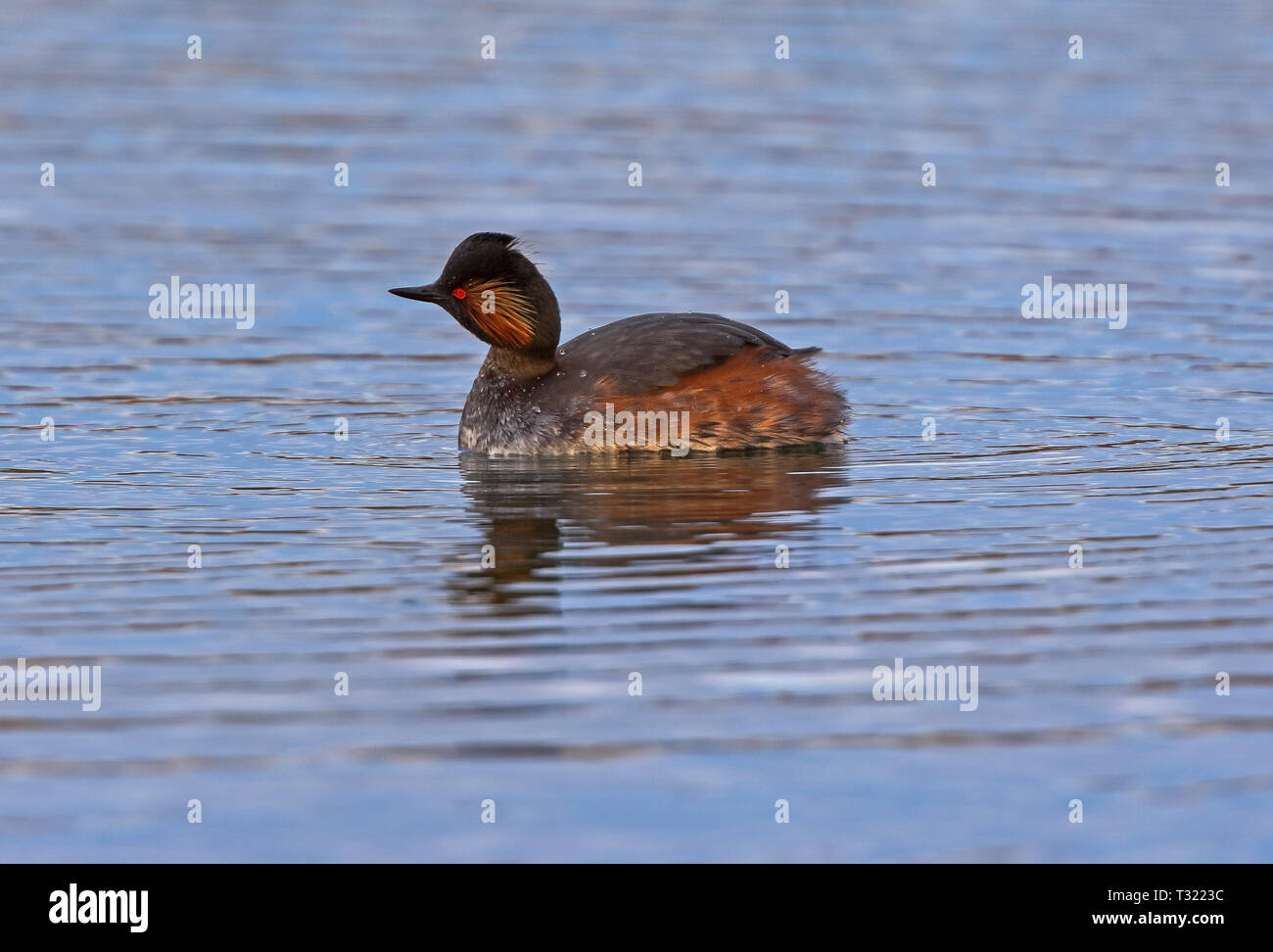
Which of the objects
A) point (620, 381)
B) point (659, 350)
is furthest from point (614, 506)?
point (659, 350)

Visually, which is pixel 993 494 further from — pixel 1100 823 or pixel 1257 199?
pixel 1257 199

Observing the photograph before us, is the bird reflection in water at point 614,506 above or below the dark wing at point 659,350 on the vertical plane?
below

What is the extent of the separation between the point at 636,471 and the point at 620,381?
649 mm

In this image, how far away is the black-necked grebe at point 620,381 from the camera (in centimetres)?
1320

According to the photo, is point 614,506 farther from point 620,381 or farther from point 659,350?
point 659,350

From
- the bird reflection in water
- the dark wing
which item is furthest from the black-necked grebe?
the bird reflection in water

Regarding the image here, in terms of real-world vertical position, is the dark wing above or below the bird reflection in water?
above

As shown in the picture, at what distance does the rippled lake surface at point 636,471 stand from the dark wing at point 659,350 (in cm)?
52

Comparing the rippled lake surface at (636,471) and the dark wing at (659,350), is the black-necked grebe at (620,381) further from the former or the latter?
the rippled lake surface at (636,471)

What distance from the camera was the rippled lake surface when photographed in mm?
7613

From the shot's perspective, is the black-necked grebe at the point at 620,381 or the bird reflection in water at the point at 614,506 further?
the black-necked grebe at the point at 620,381

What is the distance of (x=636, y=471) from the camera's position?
42.1ft

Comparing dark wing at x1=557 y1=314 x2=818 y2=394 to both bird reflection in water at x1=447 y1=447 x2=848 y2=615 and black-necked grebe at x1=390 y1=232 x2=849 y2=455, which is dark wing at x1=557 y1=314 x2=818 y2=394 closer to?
black-necked grebe at x1=390 y1=232 x2=849 y2=455

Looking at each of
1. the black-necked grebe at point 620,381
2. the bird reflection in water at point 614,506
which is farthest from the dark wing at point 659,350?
the bird reflection in water at point 614,506
